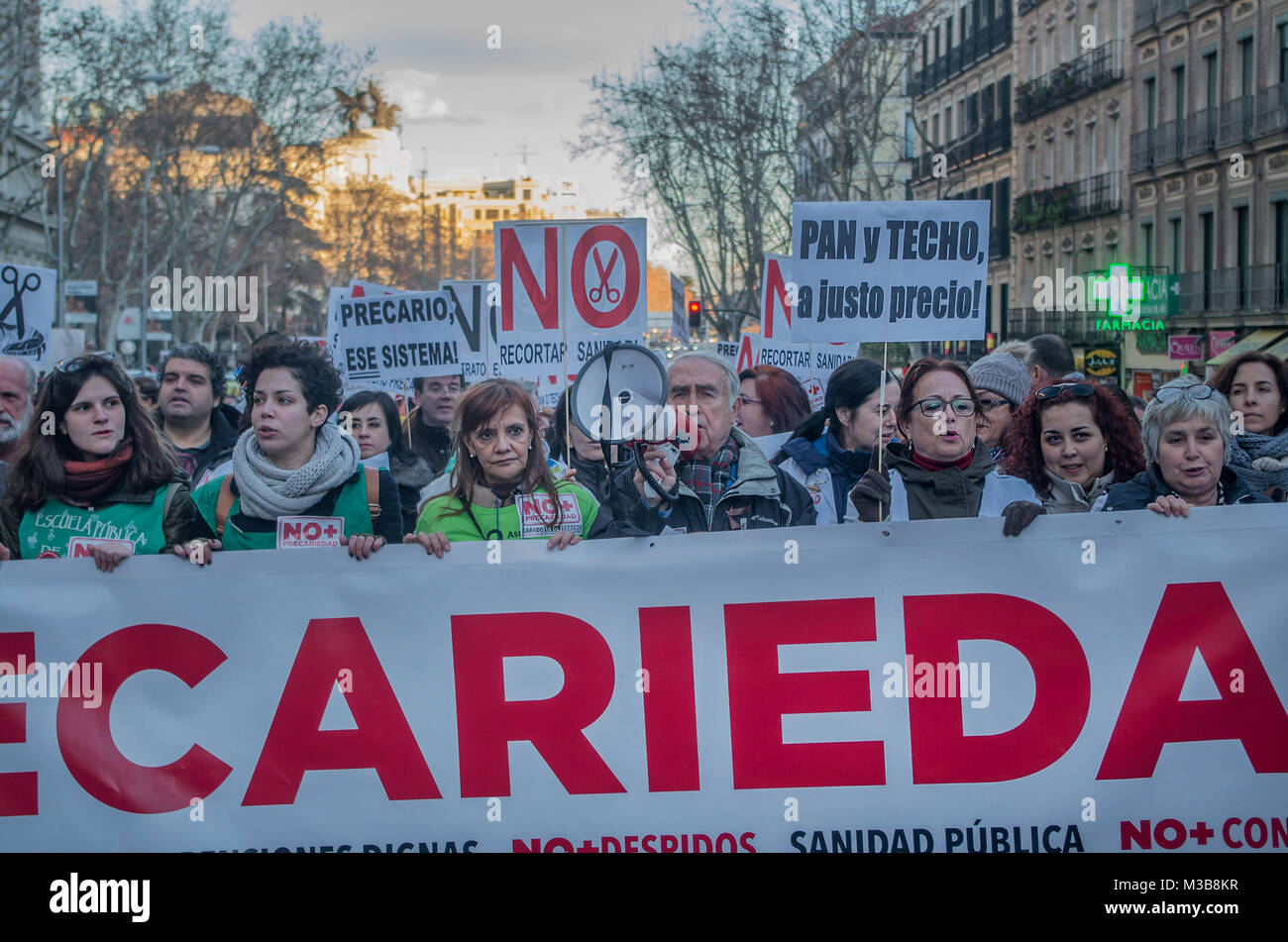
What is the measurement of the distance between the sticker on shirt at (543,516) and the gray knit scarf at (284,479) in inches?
23.9

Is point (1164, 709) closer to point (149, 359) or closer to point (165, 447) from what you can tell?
point (165, 447)

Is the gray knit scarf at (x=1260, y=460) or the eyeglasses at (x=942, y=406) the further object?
the gray knit scarf at (x=1260, y=460)

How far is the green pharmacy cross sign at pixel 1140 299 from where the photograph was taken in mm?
36375

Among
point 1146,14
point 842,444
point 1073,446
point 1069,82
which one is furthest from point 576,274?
point 1069,82

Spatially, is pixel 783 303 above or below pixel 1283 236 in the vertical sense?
below

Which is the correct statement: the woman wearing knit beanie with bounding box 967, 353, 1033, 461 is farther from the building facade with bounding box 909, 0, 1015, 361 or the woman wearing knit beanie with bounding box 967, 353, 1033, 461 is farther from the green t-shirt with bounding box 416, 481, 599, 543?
the building facade with bounding box 909, 0, 1015, 361

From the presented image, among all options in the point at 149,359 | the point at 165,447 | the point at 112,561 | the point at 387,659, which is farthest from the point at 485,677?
the point at 149,359

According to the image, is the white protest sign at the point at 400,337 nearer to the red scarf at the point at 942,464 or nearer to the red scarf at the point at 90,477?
the red scarf at the point at 90,477

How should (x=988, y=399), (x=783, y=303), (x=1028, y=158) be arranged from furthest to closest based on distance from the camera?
(x=1028, y=158)
(x=783, y=303)
(x=988, y=399)

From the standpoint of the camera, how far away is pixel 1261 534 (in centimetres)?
449

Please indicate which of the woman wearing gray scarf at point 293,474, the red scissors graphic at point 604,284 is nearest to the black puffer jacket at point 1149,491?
the woman wearing gray scarf at point 293,474

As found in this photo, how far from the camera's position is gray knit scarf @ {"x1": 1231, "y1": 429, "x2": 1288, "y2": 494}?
5566 millimetres

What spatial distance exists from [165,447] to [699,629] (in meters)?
2.05

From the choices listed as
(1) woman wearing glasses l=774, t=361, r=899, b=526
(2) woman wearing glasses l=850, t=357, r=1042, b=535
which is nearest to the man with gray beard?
(1) woman wearing glasses l=774, t=361, r=899, b=526
